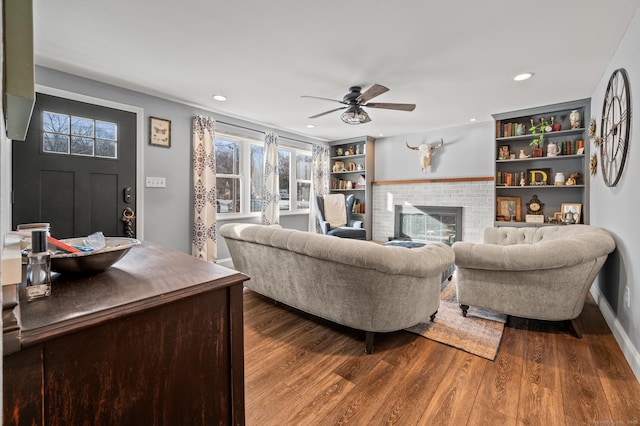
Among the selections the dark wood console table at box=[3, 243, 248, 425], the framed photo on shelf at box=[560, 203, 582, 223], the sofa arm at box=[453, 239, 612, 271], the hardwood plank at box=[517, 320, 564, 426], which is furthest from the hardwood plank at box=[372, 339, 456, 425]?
the framed photo on shelf at box=[560, 203, 582, 223]

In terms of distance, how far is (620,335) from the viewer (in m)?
2.04

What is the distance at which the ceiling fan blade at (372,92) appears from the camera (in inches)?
107

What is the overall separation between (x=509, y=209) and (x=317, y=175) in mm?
3495

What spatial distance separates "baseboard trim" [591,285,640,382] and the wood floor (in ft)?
0.16

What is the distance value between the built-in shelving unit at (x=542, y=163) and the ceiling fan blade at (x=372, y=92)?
260 cm

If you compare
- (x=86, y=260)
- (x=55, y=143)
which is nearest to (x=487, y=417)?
(x=86, y=260)

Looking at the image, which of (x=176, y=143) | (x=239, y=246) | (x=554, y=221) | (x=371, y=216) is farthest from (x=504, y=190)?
(x=176, y=143)

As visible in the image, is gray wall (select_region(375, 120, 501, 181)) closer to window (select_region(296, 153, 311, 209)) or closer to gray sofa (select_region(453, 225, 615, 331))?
window (select_region(296, 153, 311, 209))

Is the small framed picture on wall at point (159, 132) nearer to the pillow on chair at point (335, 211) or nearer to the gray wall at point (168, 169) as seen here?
the gray wall at point (168, 169)

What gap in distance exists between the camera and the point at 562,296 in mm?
2084

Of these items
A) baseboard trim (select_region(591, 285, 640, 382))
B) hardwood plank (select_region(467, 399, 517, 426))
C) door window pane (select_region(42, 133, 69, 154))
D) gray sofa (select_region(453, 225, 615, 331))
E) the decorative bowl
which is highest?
door window pane (select_region(42, 133, 69, 154))

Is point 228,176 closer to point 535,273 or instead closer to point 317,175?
point 317,175

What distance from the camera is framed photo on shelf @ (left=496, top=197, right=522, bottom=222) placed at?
14.4 feet

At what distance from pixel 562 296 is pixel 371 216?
423 cm
